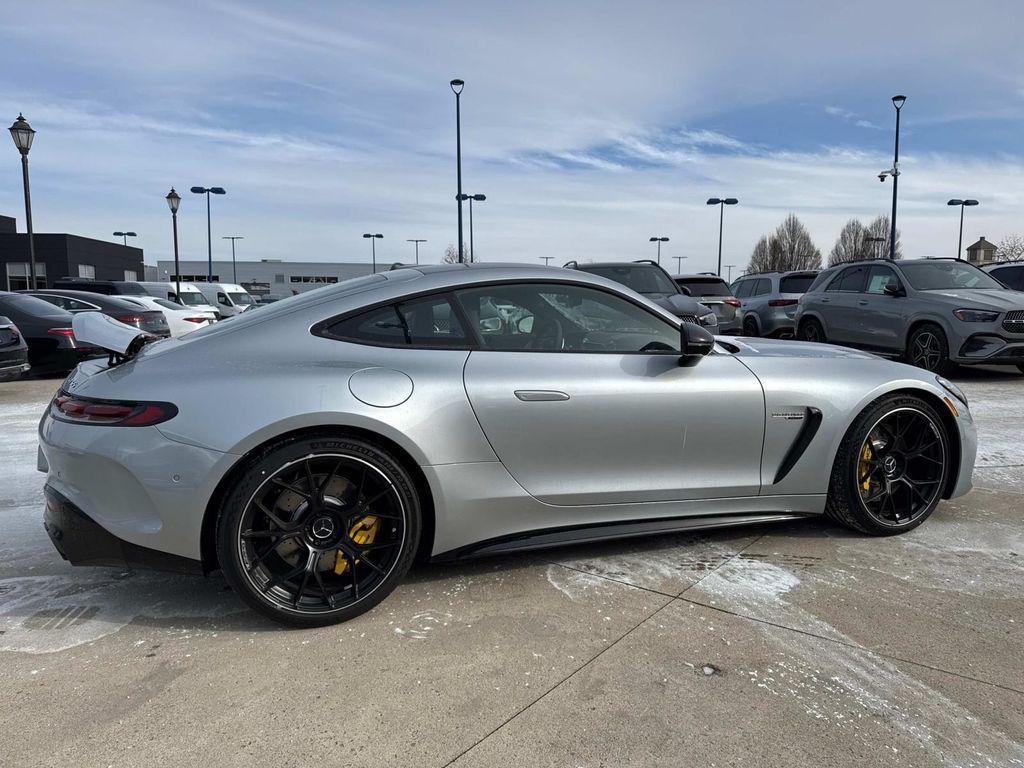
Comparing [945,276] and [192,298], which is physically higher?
[945,276]

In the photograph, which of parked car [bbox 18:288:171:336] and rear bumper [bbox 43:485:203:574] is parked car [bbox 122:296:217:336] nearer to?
parked car [bbox 18:288:171:336]

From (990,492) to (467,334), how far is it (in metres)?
3.48

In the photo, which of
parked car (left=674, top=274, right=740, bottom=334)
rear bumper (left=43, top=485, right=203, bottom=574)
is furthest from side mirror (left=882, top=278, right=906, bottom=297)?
rear bumper (left=43, top=485, right=203, bottom=574)

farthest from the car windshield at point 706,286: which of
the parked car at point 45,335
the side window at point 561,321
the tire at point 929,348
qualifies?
the side window at point 561,321

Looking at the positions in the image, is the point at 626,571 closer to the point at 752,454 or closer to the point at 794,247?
the point at 752,454

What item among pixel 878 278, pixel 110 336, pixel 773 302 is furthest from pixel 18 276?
pixel 110 336

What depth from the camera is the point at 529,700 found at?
7.36 feet

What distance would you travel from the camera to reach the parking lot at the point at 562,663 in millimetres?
2031

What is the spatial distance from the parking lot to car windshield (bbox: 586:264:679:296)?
21.9 feet

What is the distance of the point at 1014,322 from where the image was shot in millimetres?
8562

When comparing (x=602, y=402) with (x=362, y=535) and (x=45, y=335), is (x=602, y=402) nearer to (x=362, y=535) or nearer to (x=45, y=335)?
(x=362, y=535)

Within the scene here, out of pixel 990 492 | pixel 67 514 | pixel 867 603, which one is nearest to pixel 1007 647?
pixel 867 603

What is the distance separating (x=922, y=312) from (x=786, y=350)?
6.90m

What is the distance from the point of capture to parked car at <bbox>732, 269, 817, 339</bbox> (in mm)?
14000
